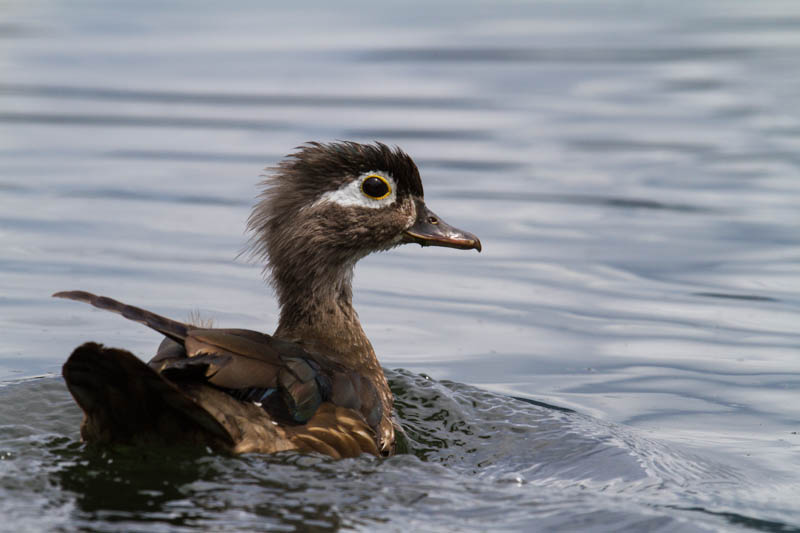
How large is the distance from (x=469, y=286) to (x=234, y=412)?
565cm

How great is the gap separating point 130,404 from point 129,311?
0.50 metres

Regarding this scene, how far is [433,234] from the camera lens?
9.14 metres

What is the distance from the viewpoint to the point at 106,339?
1080cm

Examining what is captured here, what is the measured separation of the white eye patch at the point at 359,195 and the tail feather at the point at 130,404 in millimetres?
2299

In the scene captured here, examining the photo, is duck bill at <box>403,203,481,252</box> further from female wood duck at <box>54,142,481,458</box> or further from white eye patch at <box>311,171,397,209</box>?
white eye patch at <box>311,171,397,209</box>

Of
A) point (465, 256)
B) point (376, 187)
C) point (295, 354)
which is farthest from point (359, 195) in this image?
point (465, 256)

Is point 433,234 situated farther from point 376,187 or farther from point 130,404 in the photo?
point 130,404

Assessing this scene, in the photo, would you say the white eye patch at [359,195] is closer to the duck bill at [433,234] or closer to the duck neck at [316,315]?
the duck bill at [433,234]

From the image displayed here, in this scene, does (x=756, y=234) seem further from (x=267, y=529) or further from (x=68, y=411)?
(x=267, y=529)

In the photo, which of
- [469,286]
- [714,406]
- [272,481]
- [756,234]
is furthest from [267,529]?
[756,234]

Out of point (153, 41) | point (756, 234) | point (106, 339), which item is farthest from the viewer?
point (153, 41)

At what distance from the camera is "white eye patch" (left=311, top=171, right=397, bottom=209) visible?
8.79 meters

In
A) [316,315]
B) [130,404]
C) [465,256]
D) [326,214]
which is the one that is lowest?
[130,404]

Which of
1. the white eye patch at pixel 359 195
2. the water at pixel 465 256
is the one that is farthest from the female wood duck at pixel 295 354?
the water at pixel 465 256
